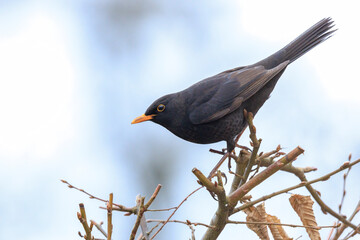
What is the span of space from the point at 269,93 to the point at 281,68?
29 centimetres

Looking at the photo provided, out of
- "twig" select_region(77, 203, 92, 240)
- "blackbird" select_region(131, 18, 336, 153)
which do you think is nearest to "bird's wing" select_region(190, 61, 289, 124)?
"blackbird" select_region(131, 18, 336, 153)

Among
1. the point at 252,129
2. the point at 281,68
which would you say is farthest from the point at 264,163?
the point at 281,68

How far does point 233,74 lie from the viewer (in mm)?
3764

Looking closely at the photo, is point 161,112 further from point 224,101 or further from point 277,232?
point 277,232

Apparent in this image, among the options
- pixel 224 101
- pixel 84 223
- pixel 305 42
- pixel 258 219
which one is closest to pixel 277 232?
pixel 258 219

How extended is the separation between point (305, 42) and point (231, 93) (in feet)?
2.60

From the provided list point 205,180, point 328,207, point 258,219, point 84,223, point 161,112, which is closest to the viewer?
point 84,223

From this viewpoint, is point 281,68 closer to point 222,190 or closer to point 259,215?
point 259,215

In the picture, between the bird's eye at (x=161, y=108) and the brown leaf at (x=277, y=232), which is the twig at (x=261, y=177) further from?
the bird's eye at (x=161, y=108)

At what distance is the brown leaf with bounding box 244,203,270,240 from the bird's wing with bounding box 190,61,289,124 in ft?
4.10

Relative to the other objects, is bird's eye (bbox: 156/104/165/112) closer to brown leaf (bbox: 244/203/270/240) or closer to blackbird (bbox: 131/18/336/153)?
blackbird (bbox: 131/18/336/153)

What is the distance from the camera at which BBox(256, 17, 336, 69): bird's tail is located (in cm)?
363

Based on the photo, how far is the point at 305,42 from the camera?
12.1 ft

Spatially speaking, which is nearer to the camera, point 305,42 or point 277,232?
point 277,232
